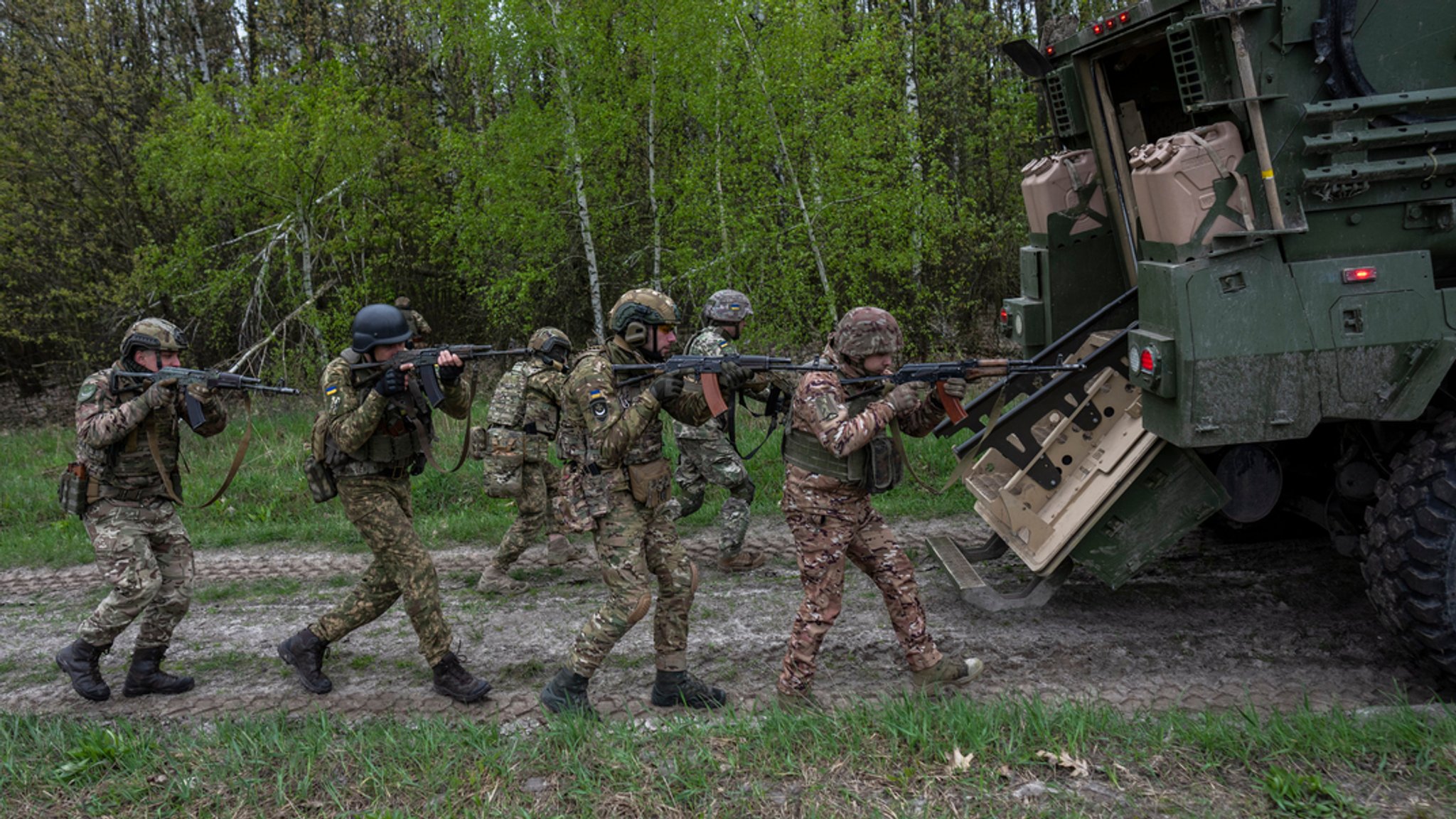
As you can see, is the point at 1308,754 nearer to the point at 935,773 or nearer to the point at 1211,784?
the point at 1211,784

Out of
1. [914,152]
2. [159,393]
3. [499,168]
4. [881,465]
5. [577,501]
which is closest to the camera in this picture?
[881,465]

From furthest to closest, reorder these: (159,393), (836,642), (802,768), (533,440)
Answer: (533,440), (836,642), (159,393), (802,768)

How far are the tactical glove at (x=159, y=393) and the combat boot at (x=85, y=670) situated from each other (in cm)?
121

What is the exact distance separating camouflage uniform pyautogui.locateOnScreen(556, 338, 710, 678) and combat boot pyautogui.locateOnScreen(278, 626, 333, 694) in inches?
54.5

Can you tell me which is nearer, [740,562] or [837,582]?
[837,582]

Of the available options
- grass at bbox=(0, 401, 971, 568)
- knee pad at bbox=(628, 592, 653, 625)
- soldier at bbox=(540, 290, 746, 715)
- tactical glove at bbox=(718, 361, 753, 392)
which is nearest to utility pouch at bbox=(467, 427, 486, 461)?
grass at bbox=(0, 401, 971, 568)

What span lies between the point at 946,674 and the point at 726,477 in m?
2.29

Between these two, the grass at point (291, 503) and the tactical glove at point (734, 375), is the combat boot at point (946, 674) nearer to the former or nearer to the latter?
the tactical glove at point (734, 375)

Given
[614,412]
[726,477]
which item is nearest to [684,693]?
[614,412]

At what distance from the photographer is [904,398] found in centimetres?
435

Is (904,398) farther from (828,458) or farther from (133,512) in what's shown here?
(133,512)

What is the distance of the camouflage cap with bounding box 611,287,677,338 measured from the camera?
4531 mm

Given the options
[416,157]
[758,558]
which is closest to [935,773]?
[758,558]

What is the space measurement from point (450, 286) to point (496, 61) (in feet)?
13.0
